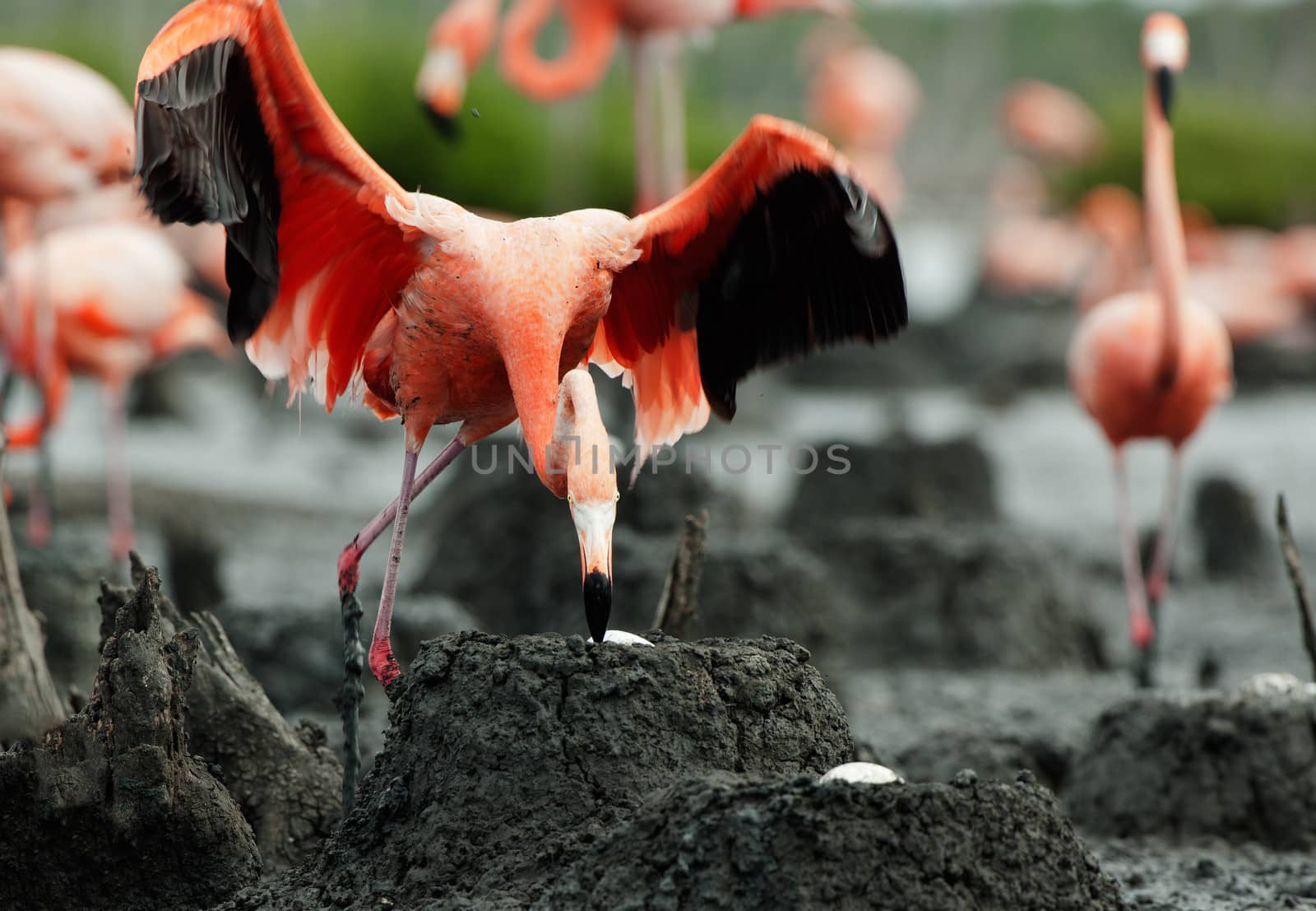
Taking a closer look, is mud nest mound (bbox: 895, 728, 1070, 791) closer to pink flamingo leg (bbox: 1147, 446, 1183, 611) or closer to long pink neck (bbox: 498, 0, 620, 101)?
pink flamingo leg (bbox: 1147, 446, 1183, 611)

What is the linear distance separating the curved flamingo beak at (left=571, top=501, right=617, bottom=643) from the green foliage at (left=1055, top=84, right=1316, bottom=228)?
2227 centimetres

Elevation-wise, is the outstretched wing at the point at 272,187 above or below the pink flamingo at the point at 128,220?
below

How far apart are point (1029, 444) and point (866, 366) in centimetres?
388

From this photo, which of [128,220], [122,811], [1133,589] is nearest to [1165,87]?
[1133,589]

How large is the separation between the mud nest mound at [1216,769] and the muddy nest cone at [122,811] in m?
2.78

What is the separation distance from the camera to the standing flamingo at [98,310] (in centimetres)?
922

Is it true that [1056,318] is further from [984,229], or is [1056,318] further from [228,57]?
[228,57]

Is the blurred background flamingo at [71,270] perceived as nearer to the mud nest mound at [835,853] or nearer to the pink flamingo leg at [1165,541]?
the pink flamingo leg at [1165,541]

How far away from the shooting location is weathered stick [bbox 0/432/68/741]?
14.5 feet

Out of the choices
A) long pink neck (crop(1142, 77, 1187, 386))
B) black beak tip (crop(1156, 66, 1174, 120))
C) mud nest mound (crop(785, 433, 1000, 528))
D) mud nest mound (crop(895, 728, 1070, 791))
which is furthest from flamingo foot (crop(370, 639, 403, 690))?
mud nest mound (crop(785, 433, 1000, 528))

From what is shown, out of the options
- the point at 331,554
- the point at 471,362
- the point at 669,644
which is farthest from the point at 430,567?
the point at 669,644

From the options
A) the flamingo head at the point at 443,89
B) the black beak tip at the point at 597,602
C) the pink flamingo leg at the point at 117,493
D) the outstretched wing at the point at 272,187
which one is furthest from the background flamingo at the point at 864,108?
the black beak tip at the point at 597,602

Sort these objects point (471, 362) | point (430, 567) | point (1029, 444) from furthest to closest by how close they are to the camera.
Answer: point (1029, 444), point (430, 567), point (471, 362)

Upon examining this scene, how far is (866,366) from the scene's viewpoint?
18859 mm
